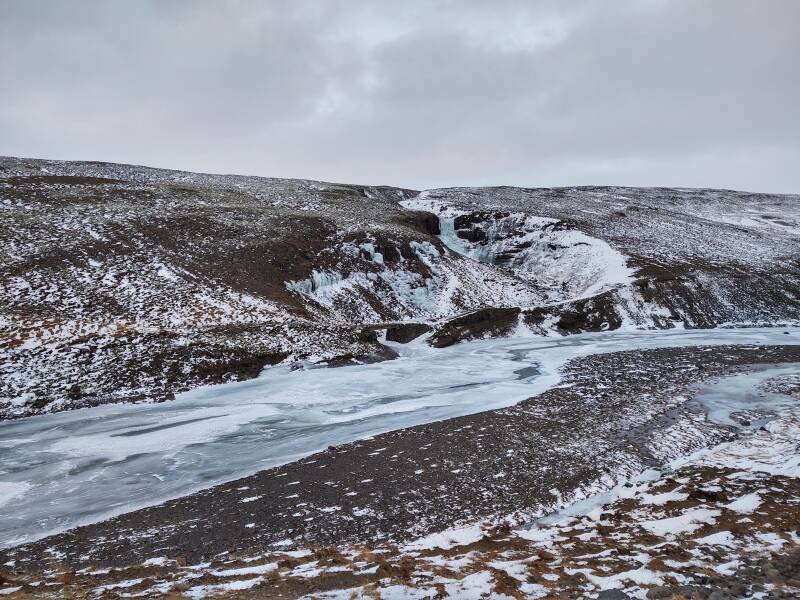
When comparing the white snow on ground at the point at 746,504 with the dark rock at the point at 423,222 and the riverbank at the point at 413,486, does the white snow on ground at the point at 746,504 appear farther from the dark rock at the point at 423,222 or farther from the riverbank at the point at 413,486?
the dark rock at the point at 423,222

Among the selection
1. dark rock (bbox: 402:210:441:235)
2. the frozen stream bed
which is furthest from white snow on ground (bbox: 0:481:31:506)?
dark rock (bbox: 402:210:441:235)

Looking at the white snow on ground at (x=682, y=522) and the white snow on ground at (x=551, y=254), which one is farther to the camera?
the white snow on ground at (x=551, y=254)

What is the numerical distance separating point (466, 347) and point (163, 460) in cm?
1811

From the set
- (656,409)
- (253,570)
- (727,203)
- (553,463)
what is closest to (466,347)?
(656,409)

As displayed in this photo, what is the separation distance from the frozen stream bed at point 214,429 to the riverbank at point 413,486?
1.09 m

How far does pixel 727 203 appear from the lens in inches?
3497

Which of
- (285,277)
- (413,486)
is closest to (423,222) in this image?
(285,277)

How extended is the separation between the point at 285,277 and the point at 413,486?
22.4 metres

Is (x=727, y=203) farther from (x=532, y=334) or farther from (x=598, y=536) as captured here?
(x=598, y=536)

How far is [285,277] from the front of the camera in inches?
1182

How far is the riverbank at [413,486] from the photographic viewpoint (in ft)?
25.6

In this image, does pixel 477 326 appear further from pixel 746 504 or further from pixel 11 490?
pixel 11 490

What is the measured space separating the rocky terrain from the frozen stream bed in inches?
70.6

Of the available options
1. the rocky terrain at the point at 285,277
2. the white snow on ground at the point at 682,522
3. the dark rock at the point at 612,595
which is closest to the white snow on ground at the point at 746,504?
the white snow on ground at the point at 682,522
